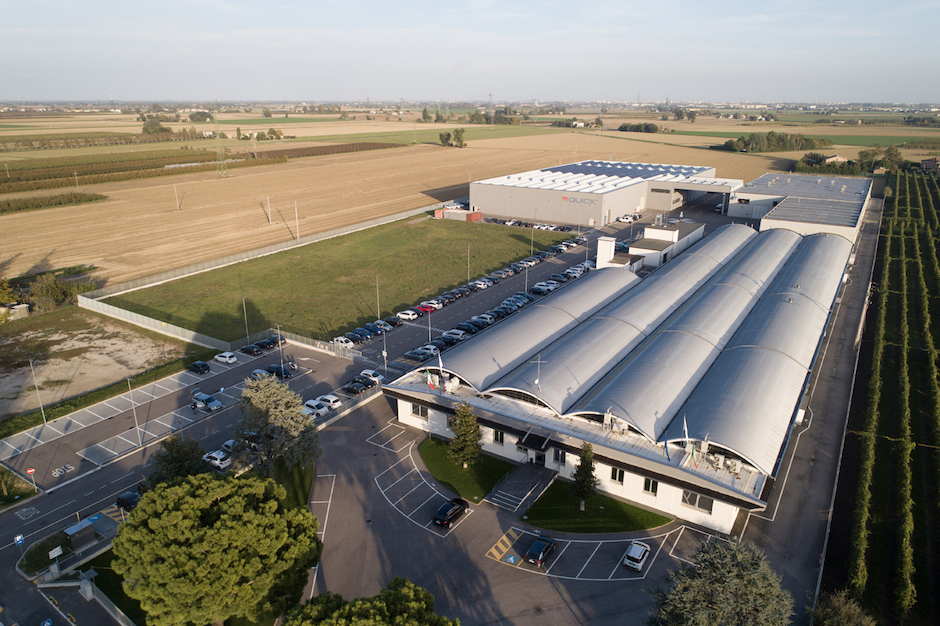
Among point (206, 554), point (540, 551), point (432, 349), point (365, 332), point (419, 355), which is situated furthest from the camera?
point (365, 332)

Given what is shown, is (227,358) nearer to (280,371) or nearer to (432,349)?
(280,371)

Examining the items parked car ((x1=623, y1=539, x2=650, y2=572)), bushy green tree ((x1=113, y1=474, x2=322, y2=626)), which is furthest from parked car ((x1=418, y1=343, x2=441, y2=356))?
bushy green tree ((x1=113, y1=474, x2=322, y2=626))

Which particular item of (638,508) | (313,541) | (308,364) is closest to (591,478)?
(638,508)

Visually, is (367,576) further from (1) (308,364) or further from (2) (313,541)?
(1) (308,364)

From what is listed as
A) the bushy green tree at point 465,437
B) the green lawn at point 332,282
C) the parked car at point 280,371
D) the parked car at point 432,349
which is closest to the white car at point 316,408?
the parked car at point 280,371

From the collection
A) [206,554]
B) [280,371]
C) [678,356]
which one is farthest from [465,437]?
[280,371]

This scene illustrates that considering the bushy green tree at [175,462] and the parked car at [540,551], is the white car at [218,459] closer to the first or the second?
the bushy green tree at [175,462]

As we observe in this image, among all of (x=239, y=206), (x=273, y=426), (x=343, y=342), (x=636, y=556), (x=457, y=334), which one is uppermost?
(x=239, y=206)

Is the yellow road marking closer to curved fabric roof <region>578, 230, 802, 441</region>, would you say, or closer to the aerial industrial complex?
the aerial industrial complex
